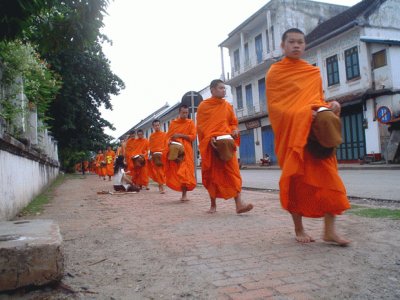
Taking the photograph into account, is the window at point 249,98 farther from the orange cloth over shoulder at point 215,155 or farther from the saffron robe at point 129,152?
the orange cloth over shoulder at point 215,155

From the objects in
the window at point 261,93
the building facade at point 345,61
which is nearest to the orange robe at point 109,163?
the building facade at point 345,61

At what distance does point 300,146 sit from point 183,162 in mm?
4669

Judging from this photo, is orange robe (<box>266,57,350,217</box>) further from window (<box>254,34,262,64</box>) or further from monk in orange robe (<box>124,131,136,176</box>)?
window (<box>254,34,262,64</box>)

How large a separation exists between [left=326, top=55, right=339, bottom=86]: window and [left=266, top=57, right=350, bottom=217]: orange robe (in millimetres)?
18676

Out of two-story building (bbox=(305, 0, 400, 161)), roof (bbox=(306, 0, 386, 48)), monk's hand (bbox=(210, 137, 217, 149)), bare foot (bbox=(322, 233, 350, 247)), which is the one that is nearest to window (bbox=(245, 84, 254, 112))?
roof (bbox=(306, 0, 386, 48))

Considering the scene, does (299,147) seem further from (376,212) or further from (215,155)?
(215,155)

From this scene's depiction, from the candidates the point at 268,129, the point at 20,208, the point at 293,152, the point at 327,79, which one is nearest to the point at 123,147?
the point at 20,208

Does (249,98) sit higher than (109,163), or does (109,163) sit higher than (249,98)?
(249,98)

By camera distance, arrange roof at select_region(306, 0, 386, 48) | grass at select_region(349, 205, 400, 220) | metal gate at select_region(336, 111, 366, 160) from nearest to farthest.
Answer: grass at select_region(349, 205, 400, 220) < roof at select_region(306, 0, 386, 48) < metal gate at select_region(336, 111, 366, 160)

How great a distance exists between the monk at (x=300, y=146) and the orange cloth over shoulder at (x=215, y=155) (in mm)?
1937

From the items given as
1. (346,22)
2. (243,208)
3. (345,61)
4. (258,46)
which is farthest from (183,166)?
(258,46)

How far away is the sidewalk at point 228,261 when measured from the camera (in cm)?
246

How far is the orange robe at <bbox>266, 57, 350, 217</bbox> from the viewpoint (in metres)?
3.32

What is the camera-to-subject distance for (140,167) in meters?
11.9
